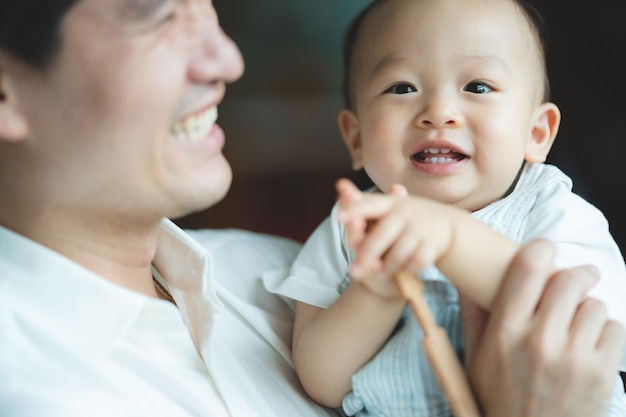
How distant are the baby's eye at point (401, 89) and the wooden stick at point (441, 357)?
1.74 ft

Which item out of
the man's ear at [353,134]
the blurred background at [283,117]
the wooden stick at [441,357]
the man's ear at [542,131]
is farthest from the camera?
the blurred background at [283,117]

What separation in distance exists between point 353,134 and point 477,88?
0.34 m

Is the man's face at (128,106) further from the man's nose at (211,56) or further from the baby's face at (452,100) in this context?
the baby's face at (452,100)

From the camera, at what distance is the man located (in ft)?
3.01

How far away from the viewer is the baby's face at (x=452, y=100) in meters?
1.26

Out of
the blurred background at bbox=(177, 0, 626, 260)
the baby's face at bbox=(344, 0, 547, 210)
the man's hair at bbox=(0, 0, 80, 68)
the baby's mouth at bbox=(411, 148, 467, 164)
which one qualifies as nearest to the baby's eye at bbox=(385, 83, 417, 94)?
the baby's face at bbox=(344, 0, 547, 210)

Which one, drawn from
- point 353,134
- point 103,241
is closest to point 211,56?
point 103,241


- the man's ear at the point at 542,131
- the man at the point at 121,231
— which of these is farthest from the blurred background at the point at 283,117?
the man at the point at 121,231

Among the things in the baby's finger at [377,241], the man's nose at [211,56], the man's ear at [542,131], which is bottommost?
the baby's finger at [377,241]

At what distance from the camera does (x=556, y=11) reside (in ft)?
6.05

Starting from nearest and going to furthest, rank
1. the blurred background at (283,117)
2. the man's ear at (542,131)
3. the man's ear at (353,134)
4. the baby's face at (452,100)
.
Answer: the baby's face at (452,100) < the man's ear at (542,131) < the man's ear at (353,134) < the blurred background at (283,117)

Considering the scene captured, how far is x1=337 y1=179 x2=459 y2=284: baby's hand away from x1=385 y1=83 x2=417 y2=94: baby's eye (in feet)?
1.39

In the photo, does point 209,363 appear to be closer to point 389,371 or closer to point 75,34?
point 389,371

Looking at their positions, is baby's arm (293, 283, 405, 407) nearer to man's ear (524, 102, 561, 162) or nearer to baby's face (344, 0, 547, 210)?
baby's face (344, 0, 547, 210)
